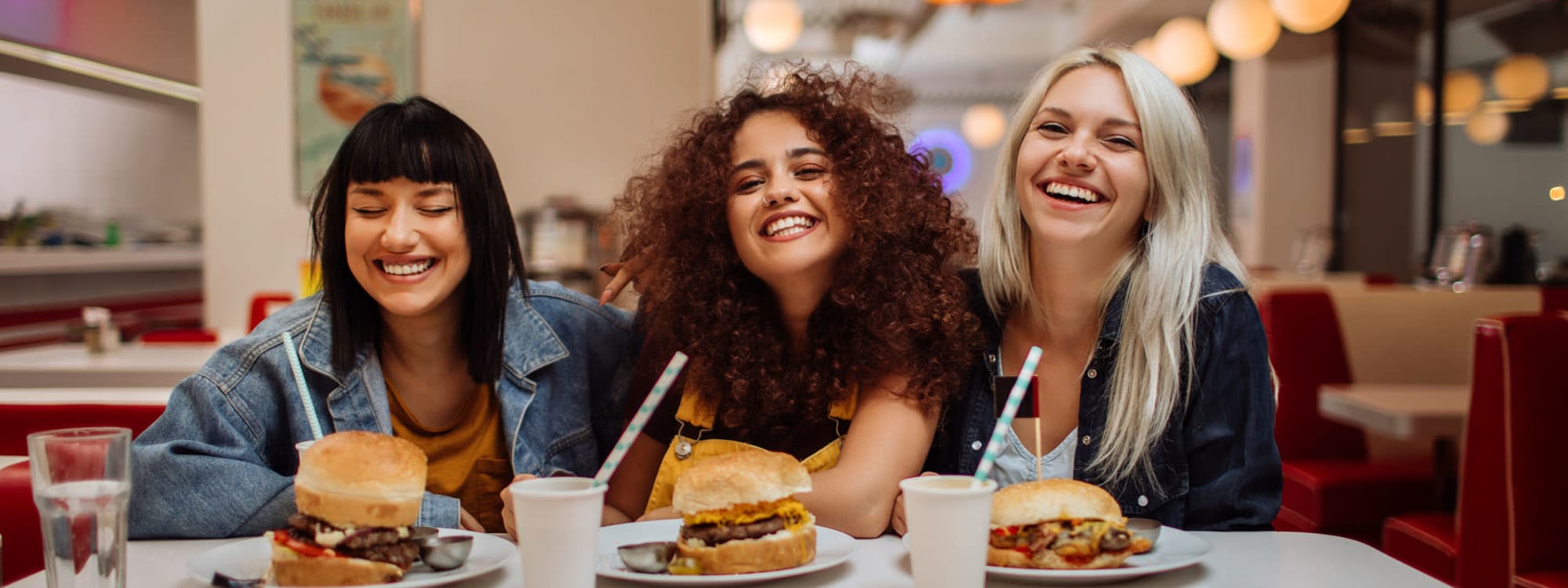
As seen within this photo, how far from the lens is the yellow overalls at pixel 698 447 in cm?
175

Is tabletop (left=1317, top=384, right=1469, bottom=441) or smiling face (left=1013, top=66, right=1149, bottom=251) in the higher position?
smiling face (left=1013, top=66, right=1149, bottom=251)

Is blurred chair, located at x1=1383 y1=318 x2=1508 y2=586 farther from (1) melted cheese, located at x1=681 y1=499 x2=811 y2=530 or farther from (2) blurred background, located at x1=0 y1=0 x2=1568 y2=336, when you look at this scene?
(1) melted cheese, located at x1=681 y1=499 x2=811 y2=530

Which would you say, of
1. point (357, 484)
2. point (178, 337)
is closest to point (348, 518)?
point (357, 484)

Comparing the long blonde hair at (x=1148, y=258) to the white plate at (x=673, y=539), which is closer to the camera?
the white plate at (x=673, y=539)

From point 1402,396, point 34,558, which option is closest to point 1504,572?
point 1402,396

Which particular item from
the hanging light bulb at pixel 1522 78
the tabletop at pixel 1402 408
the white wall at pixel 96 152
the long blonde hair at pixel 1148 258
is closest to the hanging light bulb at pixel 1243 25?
the hanging light bulb at pixel 1522 78

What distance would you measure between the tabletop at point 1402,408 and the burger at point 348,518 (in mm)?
2476

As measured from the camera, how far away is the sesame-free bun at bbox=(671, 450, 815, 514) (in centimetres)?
130

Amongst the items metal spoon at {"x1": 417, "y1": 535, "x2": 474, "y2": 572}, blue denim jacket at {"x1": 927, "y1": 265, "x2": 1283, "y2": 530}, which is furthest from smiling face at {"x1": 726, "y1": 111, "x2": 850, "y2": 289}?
metal spoon at {"x1": 417, "y1": 535, "x2": 474, "y2": 572}

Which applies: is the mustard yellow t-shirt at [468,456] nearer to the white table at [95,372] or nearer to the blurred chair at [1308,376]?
the white table at [95,372]

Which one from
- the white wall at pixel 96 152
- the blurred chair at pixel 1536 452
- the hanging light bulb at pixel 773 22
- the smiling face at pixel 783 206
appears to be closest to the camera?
the smiling face at pixel 783 206

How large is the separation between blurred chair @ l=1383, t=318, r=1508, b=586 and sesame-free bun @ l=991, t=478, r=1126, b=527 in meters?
1.59

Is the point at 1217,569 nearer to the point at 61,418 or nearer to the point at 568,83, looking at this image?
the point at 61,418

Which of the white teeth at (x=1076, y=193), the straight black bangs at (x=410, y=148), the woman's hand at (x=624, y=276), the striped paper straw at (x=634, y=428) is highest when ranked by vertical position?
the straight black bangs at (x=410, y=148)
